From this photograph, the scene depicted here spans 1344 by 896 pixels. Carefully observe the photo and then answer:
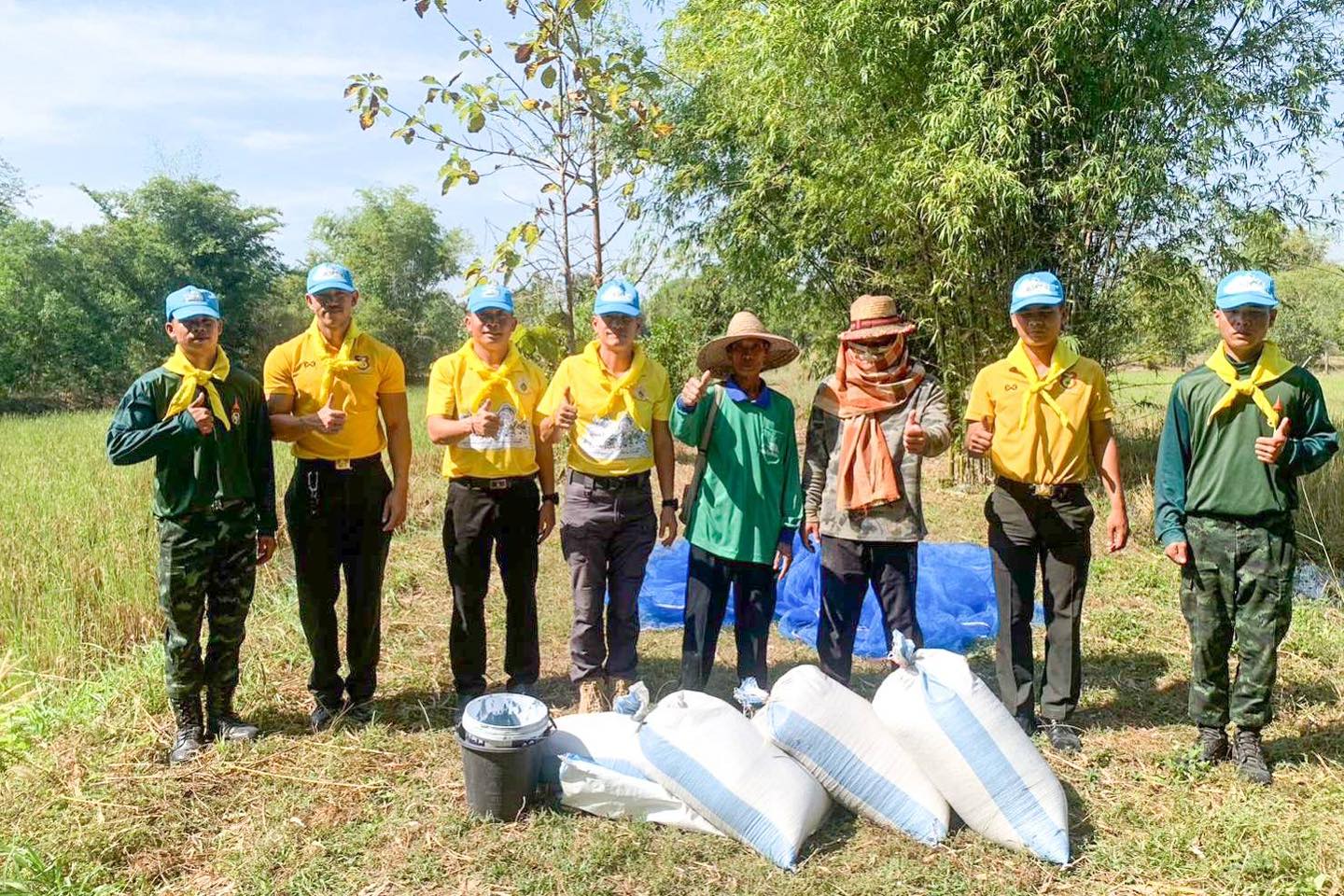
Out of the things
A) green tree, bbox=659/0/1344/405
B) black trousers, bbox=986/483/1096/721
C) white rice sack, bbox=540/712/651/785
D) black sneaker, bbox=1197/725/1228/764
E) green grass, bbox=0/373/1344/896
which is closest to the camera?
green grass, bbox=0/373/1344/896

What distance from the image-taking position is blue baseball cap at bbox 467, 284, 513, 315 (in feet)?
10.5

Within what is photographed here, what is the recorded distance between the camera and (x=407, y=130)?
462 cm

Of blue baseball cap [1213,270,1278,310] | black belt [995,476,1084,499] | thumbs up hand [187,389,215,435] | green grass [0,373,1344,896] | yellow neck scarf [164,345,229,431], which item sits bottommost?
green grass [0,373,1344,896]

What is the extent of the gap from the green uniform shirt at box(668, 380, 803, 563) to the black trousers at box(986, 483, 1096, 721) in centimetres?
80

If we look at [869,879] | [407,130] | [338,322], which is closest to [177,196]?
[407,130]

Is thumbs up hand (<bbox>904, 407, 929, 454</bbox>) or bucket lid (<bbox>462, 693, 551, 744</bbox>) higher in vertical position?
thumbs up hand (<bbox>904, 407, 929, 454</bbox>)

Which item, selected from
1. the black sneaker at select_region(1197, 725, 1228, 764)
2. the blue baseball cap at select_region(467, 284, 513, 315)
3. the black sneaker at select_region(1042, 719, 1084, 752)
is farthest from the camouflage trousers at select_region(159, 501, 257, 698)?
the black sneaker at select_region(1197, 725, 1228, 764)

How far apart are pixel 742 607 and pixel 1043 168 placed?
484 cm

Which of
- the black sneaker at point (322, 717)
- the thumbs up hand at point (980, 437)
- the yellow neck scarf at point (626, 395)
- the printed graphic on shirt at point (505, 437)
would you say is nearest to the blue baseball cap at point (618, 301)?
the yellow neck scarf at point (626, 395)

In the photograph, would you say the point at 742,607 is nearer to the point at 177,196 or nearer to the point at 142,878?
Answer: the point at 142,878

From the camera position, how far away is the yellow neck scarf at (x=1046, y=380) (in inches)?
119

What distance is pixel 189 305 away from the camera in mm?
2941

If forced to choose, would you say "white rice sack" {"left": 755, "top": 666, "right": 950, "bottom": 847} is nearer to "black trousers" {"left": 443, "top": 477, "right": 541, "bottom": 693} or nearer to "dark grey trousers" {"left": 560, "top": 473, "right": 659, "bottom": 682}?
"dark grey trousers" {"left": 560, "top": 473, "right": 659, "bottom": 682}

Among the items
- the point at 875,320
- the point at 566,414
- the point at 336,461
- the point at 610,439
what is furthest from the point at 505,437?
the point at 875,320
